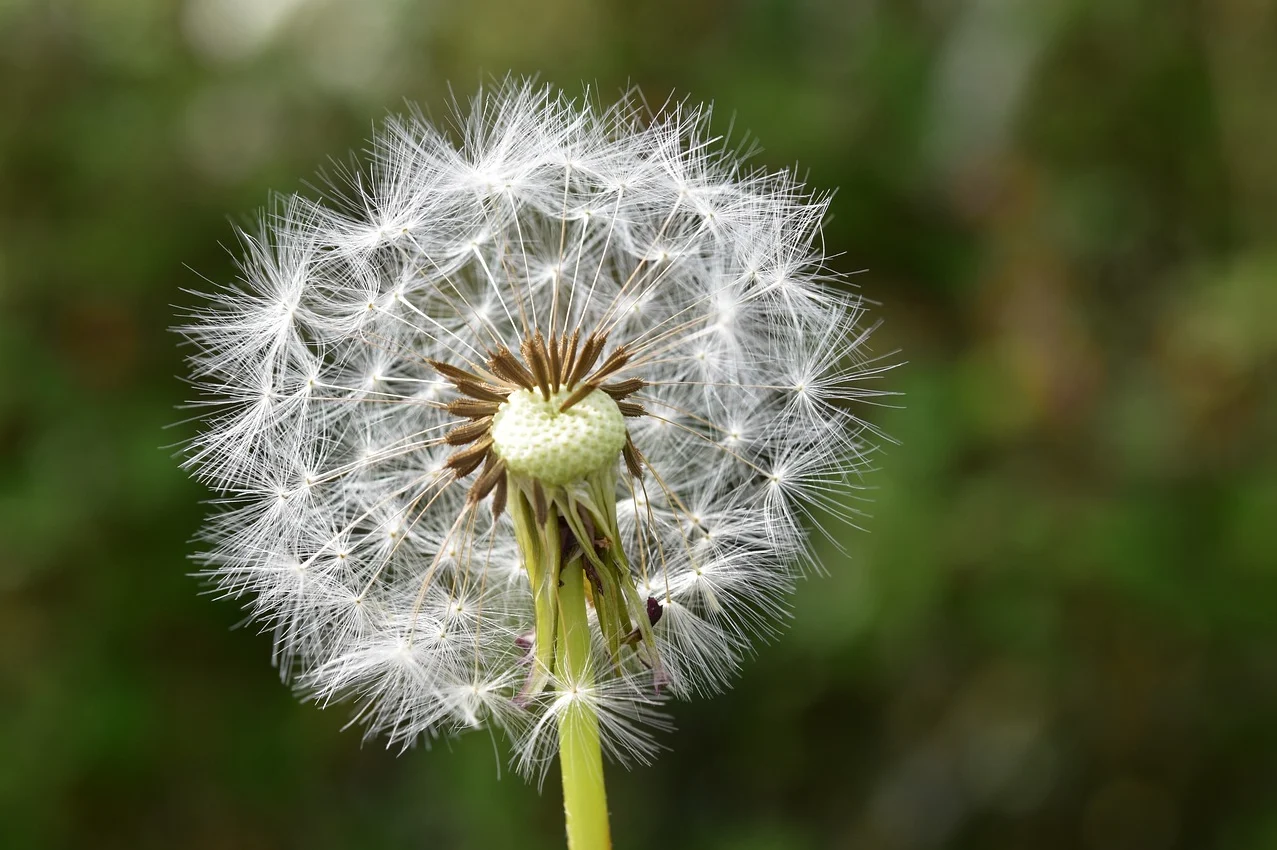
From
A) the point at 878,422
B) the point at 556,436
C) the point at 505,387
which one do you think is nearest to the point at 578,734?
the point at 556,436

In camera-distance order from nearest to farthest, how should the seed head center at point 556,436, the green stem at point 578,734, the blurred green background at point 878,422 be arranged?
the green stem at point 578,734, the seed head center at point 556,436, the blurred green background at point 878,422

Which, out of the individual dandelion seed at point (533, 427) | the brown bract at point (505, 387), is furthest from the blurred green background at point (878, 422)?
the brown bract at point (505, 387)

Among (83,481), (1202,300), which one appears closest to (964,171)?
(1202,300)

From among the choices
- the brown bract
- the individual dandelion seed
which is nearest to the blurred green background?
the individual dandelion seed

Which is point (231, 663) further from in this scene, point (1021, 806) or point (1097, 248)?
point (1097, 248)

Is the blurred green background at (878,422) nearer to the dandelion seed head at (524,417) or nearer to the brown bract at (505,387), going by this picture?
the dandelion seed head at (524,417)

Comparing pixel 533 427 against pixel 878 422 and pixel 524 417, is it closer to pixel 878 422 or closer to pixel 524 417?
pixel 524 417

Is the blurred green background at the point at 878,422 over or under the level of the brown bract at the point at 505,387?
over
